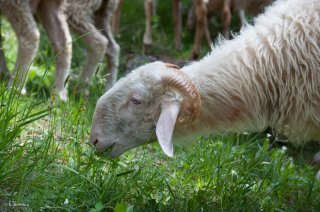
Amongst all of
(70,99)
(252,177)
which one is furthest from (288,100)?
(70,99)

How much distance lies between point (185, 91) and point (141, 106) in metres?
0.26

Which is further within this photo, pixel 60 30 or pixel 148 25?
pixel 148 25

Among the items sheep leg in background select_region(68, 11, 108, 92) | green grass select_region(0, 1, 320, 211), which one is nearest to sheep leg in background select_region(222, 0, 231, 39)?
sheep leg in background select_region(68, 11, 108, 92)

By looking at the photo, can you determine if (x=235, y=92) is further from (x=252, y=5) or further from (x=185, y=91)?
(x=252, y=5)

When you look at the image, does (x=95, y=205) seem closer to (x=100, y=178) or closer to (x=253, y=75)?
(x=100, y=178)

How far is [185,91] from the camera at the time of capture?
2.97 metres

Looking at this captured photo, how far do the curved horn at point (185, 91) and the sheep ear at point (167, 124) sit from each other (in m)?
0.06

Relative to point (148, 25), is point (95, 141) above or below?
above

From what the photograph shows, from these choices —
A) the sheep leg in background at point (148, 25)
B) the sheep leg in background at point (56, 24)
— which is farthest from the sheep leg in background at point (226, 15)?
the sheep leg in background at point (56, 24)

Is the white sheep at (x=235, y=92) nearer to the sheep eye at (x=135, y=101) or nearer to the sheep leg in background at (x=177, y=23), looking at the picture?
the sheep eye at (x=135, y=101)

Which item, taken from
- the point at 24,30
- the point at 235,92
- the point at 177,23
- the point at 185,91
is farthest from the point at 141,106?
the point at 177,23

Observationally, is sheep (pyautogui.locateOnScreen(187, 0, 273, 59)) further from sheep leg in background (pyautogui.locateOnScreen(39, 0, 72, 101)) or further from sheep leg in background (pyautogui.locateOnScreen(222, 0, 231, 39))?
sheep leg in background (pyautogui.locateOnScreen(39, 0, 72, 101))

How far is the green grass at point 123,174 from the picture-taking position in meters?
2.81

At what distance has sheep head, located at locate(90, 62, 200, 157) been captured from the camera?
2988mm
